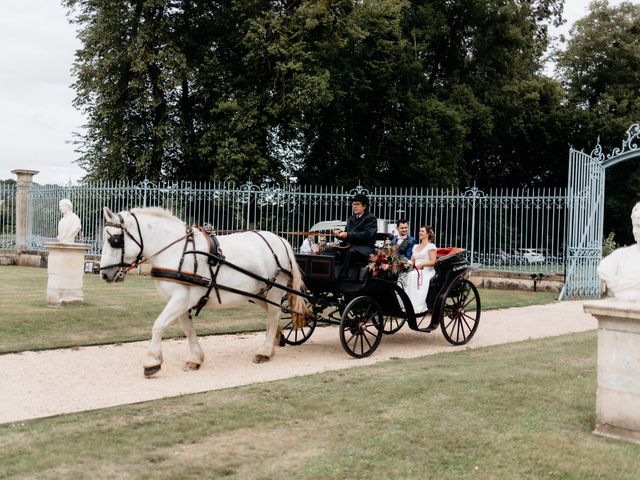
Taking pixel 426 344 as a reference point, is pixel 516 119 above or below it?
above

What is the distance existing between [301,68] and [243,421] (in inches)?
831

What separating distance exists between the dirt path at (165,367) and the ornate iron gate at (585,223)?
18.5 ft

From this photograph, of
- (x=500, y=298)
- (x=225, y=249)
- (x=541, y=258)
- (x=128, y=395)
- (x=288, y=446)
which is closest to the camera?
(x=288, y=446)

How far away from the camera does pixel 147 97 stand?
26.2 meters

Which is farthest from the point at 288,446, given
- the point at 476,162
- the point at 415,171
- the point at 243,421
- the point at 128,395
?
the point at 476,162

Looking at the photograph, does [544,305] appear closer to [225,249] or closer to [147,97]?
[225,249]

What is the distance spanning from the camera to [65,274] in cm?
1283

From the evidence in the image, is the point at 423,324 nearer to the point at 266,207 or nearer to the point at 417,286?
the point at 417,286

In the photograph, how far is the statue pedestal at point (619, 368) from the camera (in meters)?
5.03

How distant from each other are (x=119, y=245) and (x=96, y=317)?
4.50m

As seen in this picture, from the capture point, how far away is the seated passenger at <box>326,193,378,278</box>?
880 centimetres

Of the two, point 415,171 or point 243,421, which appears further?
point 415,171

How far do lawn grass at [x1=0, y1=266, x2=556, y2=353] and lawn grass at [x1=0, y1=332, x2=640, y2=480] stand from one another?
4185mm

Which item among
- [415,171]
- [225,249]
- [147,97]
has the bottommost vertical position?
[225,249]
